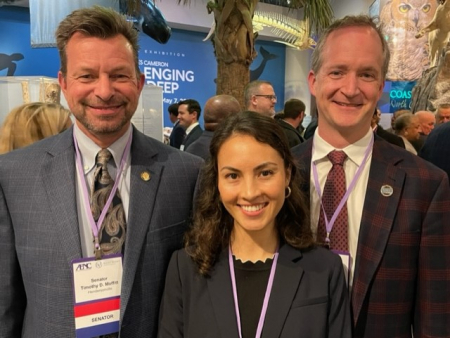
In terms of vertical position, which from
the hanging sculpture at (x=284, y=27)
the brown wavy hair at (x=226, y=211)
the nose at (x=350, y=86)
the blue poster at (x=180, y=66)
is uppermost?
the hanging sculpture at (x=284, y=27)

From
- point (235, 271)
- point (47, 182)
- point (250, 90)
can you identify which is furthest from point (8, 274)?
point (250, 90)

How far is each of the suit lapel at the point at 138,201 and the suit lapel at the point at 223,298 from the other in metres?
0.26

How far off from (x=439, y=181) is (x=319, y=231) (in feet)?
1.44

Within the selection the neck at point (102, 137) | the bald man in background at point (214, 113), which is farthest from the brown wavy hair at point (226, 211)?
the bald man in background at point (214, 113)

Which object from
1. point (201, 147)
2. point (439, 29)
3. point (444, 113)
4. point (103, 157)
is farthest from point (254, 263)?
point (439, 29)

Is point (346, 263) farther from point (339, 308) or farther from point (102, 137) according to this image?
point (102, 137)

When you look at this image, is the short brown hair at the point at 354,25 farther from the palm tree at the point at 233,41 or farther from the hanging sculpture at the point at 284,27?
the hanging sculpture at the point at 284,27

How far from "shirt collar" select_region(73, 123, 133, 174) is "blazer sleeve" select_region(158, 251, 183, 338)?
44 cm

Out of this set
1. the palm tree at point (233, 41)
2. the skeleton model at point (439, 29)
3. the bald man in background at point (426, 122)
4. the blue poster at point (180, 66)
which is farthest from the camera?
the blue poster at point (180, 66)

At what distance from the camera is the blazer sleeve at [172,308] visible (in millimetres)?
1411

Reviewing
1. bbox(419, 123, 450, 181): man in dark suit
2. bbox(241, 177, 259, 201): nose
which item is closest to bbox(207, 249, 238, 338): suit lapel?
bbox(241, 177, 259, 201): nose

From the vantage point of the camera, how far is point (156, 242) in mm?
1475

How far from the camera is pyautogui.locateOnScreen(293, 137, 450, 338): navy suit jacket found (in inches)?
55.7

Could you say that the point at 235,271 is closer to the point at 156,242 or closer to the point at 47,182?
the point at 156,242
